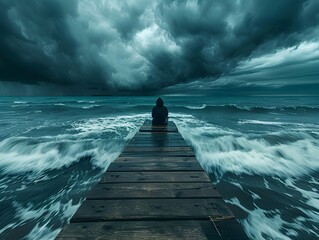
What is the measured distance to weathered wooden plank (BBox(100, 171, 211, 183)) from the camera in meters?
3.15

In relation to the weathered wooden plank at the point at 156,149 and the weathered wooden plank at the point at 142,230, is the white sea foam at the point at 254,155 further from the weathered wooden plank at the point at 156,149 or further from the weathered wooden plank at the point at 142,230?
the weathered wooden plank at the point at 142,230

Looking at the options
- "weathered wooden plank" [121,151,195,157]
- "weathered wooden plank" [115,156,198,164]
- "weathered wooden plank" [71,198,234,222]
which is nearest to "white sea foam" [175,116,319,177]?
"weathered wooden plank" [121,151,195,157]

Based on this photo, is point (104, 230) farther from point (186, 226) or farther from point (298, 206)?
point (298, 206)

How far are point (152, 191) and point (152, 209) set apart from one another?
480 mm

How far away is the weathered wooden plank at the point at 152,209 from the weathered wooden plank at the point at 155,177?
651 mm

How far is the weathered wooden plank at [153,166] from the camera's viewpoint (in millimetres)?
3654

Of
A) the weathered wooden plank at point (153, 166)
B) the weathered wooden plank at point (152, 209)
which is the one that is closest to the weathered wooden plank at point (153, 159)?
the weathered wooden plank at point (153, 166)

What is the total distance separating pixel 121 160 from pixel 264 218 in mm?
3502

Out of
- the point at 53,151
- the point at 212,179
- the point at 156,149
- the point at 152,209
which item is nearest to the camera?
the point at 152,209

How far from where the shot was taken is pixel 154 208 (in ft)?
7.61

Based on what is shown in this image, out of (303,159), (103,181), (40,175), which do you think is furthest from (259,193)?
(40,175)

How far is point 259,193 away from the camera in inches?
208

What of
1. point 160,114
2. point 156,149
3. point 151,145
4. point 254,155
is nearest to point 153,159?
point 156,149

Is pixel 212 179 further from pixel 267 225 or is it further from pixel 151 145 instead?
pixel 151 145
